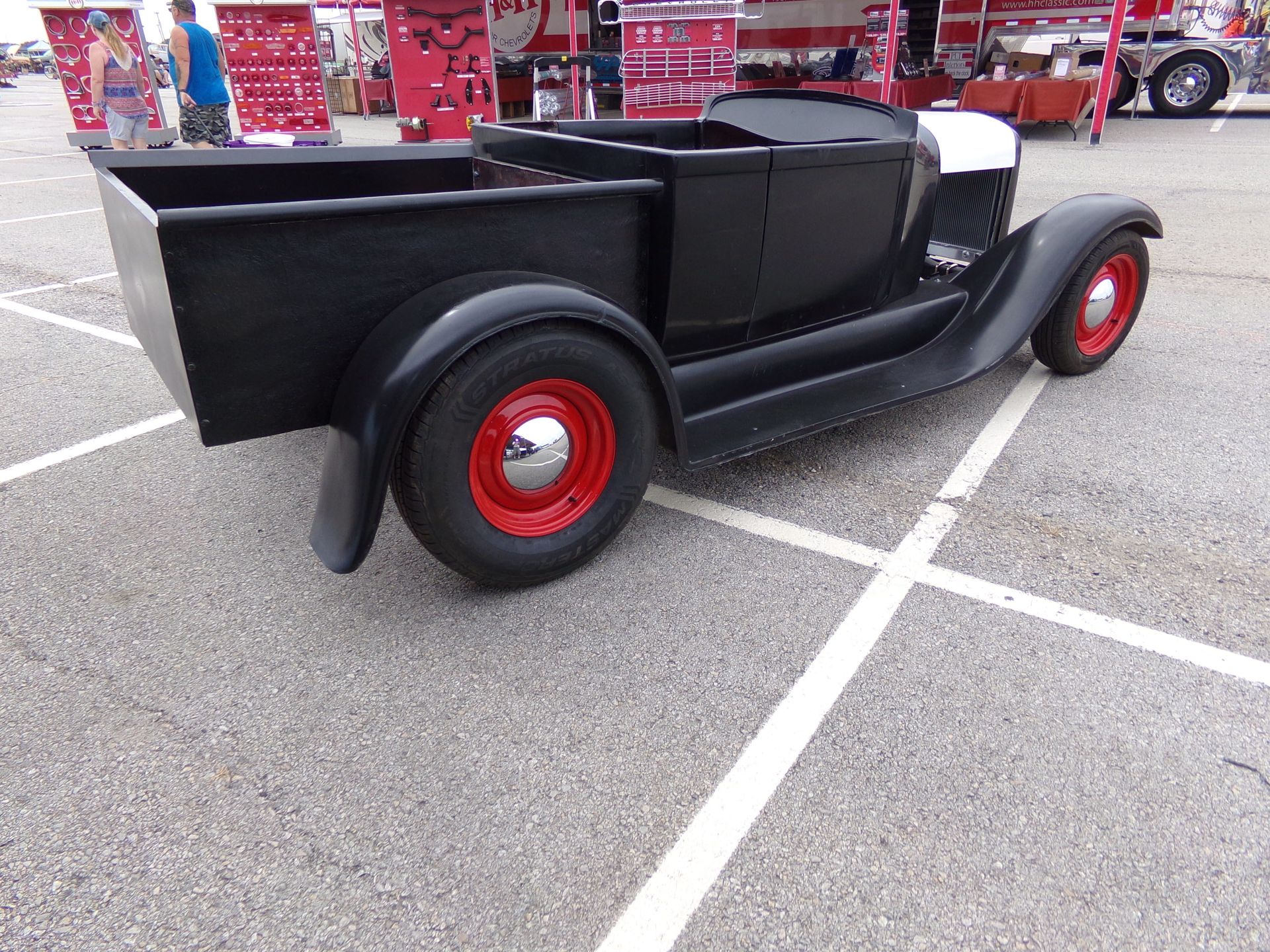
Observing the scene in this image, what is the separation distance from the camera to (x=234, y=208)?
1.78 meters

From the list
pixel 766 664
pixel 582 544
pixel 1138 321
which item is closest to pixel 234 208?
pixel 582 544

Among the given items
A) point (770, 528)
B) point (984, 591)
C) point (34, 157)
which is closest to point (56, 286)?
point (770, 528)

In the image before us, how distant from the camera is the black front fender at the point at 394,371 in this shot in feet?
6.40

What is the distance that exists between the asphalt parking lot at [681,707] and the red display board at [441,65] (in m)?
8.90

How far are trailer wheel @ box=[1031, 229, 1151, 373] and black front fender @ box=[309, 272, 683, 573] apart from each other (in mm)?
2336

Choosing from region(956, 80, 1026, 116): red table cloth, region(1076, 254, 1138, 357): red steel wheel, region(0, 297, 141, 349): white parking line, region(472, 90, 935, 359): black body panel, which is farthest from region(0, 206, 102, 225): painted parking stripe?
region(956, 80, 1026, 116): red table cloth

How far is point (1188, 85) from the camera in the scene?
13.2 m

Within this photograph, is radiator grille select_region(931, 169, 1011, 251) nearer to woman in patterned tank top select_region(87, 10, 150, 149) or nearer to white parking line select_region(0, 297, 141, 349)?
white parking line select_region(0, 297, 141, 349)

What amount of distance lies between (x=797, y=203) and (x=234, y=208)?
1.74m

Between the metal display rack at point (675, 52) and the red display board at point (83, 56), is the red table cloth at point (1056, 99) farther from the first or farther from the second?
the red display board at point (83, 56)

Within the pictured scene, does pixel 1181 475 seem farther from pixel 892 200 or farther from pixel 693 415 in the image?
pixel 693 415

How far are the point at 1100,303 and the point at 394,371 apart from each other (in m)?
3.13

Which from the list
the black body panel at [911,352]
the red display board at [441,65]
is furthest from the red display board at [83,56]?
the black body panel at [911,352]

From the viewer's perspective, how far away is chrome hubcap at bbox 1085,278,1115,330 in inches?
140
